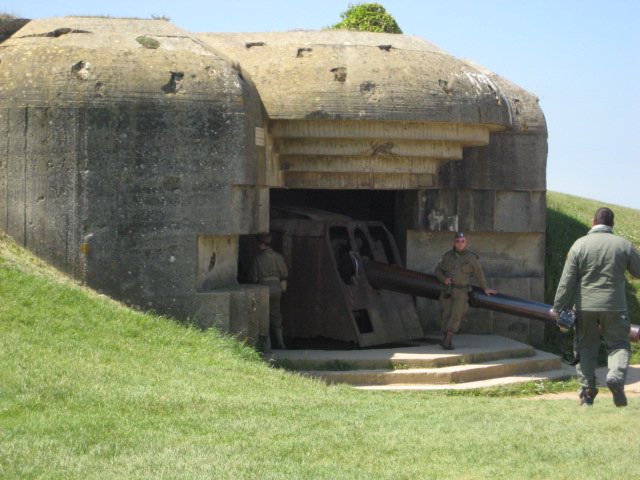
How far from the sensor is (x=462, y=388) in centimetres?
1002

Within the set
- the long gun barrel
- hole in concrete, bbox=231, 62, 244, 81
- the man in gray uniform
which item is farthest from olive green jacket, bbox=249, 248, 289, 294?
the man in gray uniform

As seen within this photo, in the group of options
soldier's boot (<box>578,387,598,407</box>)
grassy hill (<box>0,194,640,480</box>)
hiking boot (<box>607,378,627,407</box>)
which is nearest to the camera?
grassy hill (<box>0,194,640,480</box>)

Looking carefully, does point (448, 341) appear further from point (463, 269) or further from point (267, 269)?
point (267, 269)

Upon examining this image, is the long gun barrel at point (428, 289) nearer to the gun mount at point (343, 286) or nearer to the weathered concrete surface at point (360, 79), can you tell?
the gun mount at point (343, 286)

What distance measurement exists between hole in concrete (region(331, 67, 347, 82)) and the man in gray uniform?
401 centimetres

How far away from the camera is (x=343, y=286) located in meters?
11.6

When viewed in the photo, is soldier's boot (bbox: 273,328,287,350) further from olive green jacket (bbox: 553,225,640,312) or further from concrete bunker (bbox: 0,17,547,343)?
olive green jacket (bbox: 553,225,640,312)

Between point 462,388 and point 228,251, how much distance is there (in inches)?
111

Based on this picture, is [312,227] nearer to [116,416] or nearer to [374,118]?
[374,118]

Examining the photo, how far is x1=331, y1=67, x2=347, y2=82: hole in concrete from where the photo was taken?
35.4ft

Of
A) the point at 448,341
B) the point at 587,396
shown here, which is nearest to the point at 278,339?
the point at 448,341

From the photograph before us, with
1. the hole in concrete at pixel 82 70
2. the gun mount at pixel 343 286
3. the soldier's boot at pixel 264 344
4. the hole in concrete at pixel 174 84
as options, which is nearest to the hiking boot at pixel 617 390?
→ the gun mount at pixel 343 286

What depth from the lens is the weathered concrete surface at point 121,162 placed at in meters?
9.34

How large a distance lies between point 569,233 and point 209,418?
10.3 metres
